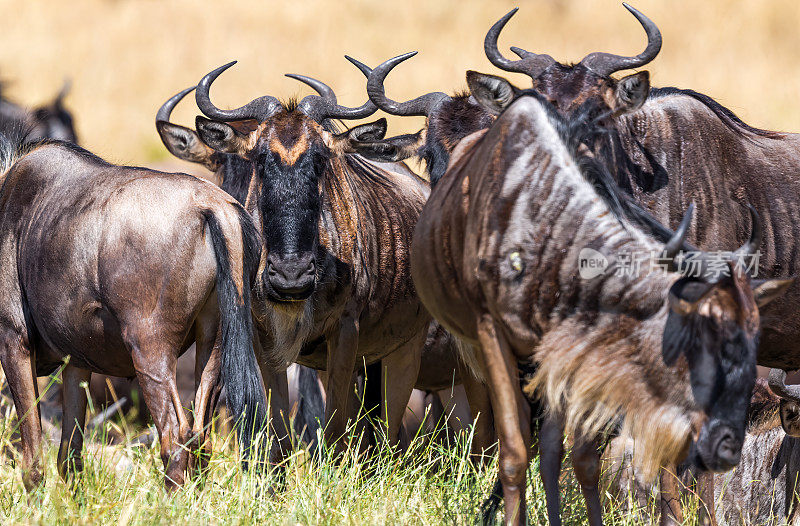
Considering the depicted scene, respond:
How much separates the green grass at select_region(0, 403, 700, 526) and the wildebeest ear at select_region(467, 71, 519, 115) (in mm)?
1770

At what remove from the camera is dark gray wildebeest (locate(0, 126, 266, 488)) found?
4574mm

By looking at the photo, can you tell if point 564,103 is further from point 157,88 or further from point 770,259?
point 157,88

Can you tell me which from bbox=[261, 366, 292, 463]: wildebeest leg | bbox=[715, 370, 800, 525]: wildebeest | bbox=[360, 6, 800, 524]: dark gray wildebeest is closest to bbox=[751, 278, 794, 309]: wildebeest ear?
bbox=[360, 6, 800, 524]: dark gray wildebeest

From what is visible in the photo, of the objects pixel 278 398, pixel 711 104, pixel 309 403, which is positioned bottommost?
pixel 309 403

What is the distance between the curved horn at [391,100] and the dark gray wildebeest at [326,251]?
0.11 m

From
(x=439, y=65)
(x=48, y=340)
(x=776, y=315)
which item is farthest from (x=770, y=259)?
(x=439, y=65)

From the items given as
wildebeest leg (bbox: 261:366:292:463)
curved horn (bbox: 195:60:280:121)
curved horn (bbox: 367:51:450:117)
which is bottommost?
wildebeest leg (bbox: 261:366:292:463)

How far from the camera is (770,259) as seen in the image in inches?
196

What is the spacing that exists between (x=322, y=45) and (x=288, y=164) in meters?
19.8

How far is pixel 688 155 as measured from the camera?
4.79 meters

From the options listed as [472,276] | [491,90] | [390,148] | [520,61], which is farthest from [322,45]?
[472,276]

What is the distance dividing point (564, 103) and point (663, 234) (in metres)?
1.30

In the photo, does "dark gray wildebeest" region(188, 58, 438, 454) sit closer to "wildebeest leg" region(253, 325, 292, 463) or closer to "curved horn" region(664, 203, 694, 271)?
"wildebeest leg" region(253, 325, 292, 463)

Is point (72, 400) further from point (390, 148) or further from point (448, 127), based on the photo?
point (448, 127)
